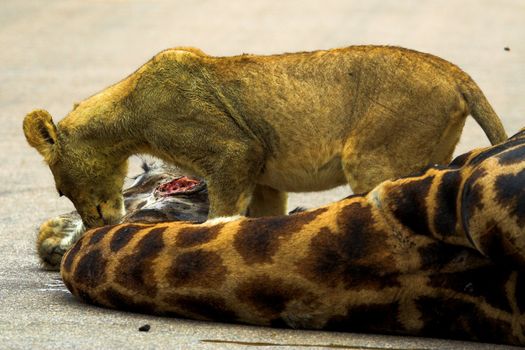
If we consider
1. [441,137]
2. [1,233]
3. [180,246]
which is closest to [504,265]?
[180,246]

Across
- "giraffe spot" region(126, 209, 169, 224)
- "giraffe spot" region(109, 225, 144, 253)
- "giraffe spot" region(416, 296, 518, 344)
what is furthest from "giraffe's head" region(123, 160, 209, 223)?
"giraffe spot" region(416, 296, 518, 344)

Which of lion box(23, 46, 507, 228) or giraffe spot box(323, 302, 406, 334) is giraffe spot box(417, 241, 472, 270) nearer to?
giraffe spot box(323, 302, 406, 334)

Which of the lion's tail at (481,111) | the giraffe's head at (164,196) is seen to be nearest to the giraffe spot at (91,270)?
the giraffe's head at (164,196)

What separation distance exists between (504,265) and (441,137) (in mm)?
2254

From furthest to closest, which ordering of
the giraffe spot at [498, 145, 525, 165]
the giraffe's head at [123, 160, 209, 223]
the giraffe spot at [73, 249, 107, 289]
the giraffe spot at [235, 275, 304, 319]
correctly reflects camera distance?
the giraffe's head at [123, 160, 209, 223] → the giraffe spot at [73, 249, 107, 289] → the giraffe spot at [235, 275, 304, 319] → the giraffe spot at [498, 145, 525, 165]

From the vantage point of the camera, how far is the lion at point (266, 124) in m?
6.77

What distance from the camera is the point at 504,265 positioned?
4.61 m

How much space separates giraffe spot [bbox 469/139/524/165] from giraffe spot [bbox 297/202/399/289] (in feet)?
1.37

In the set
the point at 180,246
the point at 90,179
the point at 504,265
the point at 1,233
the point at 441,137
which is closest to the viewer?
the point at 504,265

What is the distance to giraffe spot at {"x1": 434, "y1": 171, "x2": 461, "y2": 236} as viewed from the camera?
4637 millimetres

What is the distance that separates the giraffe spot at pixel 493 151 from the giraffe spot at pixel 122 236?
56.7 inches

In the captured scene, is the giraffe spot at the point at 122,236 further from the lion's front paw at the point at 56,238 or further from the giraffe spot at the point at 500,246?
the giraffe spot at the point at 500,246

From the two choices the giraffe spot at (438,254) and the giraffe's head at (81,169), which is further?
the giraffe's head at (81,169)

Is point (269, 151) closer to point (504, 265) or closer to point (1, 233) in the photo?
point (1, 233)
